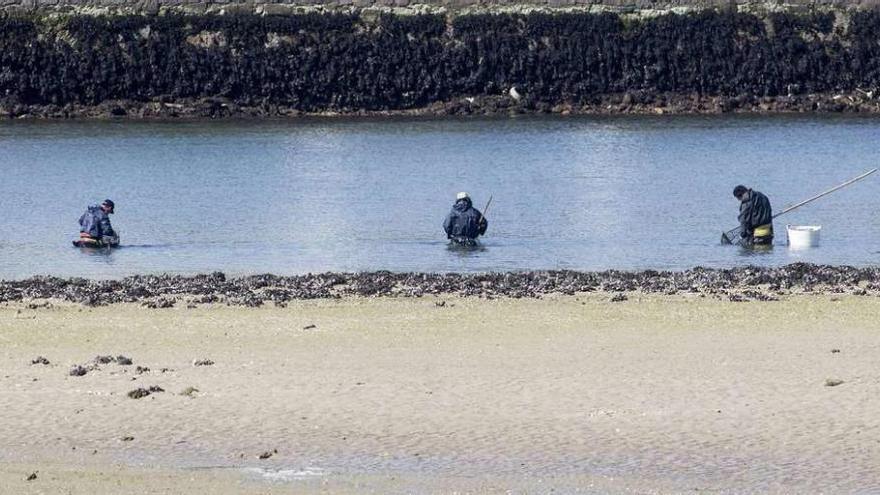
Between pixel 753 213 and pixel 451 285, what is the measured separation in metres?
6.48

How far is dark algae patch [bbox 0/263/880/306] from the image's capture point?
60.2 feet

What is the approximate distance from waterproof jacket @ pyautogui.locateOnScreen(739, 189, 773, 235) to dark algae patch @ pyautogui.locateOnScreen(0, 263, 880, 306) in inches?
131

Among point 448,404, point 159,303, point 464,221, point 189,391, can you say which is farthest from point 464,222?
point 448,404

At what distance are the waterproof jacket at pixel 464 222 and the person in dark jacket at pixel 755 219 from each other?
11.9 feet

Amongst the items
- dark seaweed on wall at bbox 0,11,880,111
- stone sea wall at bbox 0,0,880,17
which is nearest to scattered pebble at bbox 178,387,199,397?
dark seaweed on wall at bbox 0,11,880,111

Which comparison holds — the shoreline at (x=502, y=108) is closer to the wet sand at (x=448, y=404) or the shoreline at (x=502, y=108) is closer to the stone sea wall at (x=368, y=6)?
the stone sea wall at (x=368, y=6)

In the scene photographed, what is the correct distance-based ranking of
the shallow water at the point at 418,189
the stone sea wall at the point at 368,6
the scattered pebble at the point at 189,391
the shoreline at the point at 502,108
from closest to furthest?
the scattered pebble at the point at 189,391 < the shallow water at the point at 418,189 < the shoreline at the point at 502,108 < the stone sea wall at the point at 368,6

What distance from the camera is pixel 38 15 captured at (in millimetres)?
54656

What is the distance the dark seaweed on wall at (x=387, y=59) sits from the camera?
175 ft

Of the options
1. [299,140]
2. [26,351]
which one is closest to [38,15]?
[299,140]

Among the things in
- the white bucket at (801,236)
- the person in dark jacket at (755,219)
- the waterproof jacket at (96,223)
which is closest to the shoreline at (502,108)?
the waterproof jacket at (96,223)

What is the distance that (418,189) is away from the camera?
35.8 metres

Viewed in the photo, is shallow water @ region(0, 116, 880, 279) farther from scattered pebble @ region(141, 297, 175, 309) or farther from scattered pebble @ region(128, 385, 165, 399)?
scattered pebble @ region(128, 385, 165, 399)

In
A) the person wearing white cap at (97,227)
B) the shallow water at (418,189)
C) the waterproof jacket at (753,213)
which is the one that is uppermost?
the waterproof jacket at (753,213)
